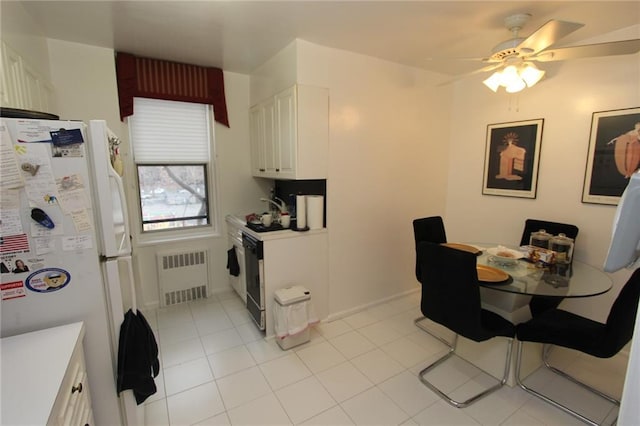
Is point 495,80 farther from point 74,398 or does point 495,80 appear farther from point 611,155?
point 74,398

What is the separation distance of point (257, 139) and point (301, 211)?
1.11m

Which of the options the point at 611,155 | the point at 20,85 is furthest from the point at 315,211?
the point at 611,155

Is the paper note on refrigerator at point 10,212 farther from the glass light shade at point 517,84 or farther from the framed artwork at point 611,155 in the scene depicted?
the framed artwork at point 611,155

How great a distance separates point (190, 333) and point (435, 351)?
220 cm

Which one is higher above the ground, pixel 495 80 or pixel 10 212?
pixel 495 80

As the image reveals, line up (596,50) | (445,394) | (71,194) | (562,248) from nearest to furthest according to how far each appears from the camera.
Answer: (71,194), (596,50), (445,394), (562,248)

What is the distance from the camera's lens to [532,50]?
6.12 ft

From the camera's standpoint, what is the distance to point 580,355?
2.41 m

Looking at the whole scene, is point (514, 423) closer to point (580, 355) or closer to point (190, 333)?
point (580, 355)

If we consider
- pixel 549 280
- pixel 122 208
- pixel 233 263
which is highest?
pixel 122 208

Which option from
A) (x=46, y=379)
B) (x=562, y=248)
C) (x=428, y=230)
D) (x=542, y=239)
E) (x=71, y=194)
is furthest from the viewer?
(x=428, y=230)

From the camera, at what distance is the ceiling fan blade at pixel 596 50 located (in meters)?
1.66

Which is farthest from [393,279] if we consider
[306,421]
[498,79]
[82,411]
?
[82,411]

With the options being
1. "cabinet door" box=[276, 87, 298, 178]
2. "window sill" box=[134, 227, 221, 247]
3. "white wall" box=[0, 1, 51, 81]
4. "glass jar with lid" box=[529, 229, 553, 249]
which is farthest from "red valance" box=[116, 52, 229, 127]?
"glass jar with lid" box=[529, 229, 553, 249]
